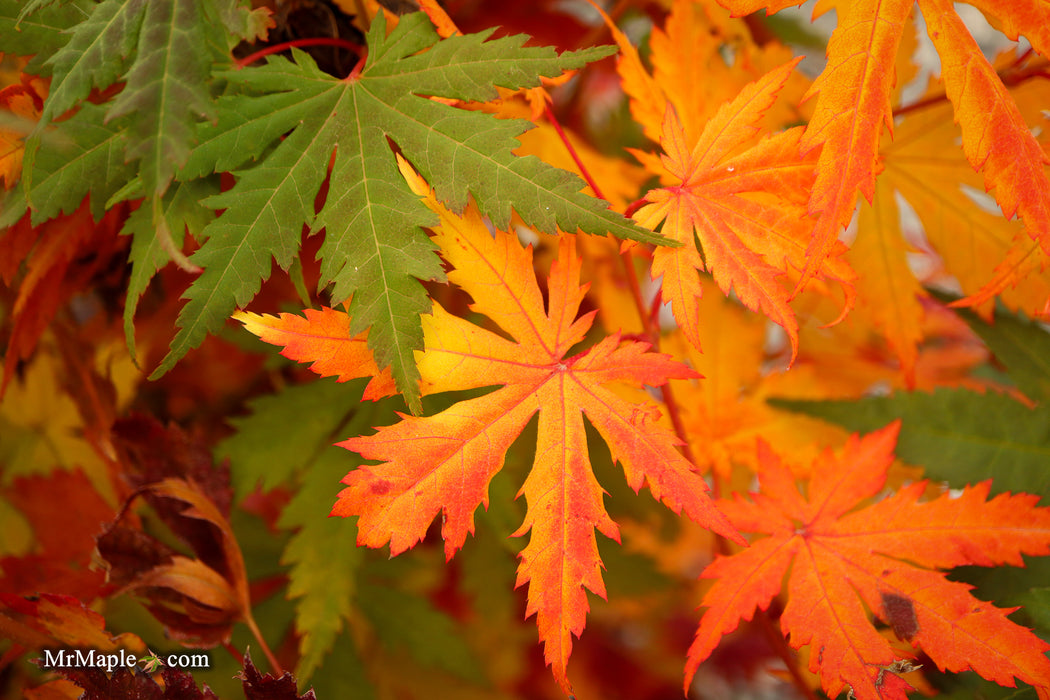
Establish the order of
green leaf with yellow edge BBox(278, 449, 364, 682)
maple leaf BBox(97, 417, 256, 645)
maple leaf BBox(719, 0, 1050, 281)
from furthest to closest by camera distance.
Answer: green leaf with yellow edge BBox(278, 449, 364, 682), maple leaf BBox(97, 417, 256, 645), maple leaf BBox(719, 0, 1050, 281)

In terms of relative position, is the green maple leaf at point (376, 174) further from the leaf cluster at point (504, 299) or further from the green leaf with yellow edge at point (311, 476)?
the green leaf with yellow edge at point (311, 476)

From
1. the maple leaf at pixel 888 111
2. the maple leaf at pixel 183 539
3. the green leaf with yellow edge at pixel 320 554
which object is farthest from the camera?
the green leaf with yellow edge at pixel 320 554

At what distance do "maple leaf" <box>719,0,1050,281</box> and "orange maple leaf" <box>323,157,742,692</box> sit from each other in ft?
0.60

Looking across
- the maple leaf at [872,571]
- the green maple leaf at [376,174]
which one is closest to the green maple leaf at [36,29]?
the green maple leaf at [376,174]

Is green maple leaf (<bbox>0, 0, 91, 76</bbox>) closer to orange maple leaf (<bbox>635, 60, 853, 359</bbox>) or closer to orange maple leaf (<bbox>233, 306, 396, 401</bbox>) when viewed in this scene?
orange maple leaf (<bbox>233, 306, 396, 401</bbox>)

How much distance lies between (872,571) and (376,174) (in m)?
0.56

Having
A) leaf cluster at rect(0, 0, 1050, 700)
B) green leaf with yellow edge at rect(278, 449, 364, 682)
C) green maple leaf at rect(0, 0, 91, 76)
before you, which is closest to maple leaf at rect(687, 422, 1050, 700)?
leaf cluster at rect(0, 0, 1050, 700)

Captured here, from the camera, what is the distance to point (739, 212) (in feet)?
1.74

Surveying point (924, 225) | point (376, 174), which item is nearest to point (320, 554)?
point (376, 174)

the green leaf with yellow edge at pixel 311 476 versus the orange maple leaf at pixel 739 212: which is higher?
the orange maple leaf at pixel 739 212

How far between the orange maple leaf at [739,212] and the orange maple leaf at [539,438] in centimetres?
7

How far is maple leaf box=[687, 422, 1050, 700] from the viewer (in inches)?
20.6

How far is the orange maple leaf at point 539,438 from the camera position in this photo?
1.58 ft

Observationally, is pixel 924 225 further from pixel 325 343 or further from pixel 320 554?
pixel 320 554
